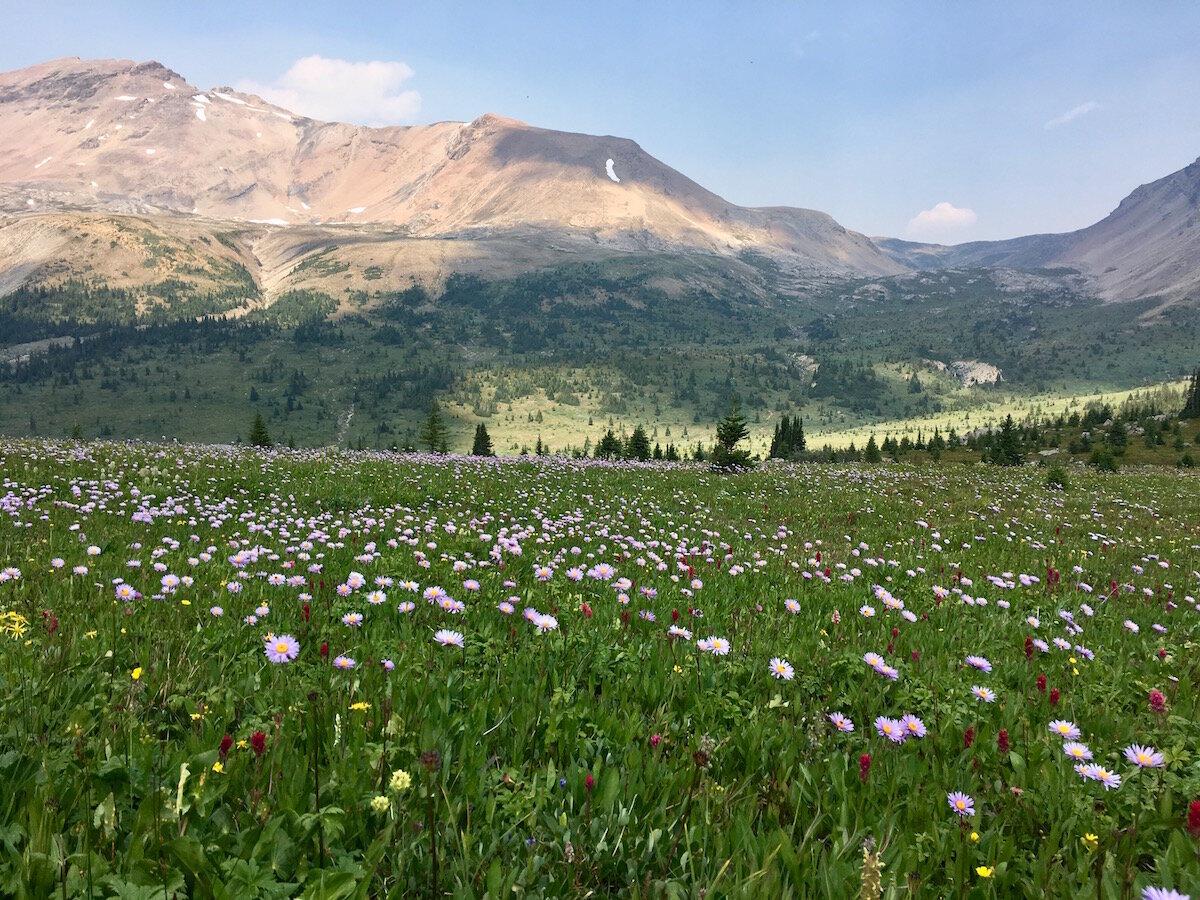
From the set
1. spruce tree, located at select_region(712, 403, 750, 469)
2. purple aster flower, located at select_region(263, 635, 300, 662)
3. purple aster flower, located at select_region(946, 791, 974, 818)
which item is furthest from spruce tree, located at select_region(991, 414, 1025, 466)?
purple aster flower, located at select_region(263, 635, 300, 662)

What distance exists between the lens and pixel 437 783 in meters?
2.63

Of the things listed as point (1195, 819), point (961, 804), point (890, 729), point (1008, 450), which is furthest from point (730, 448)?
point (1008, 450)

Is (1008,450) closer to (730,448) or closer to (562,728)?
(730,448)

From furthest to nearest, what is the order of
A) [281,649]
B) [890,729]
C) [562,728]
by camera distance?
1. [281,649]
2. [562,728]
3. [890,729]

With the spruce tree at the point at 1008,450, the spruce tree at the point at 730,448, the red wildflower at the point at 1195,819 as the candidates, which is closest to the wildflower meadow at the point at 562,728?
→ the red wildflower at the point at 1195,819

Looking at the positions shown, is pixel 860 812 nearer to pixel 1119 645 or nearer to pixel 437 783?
pixel 437 783

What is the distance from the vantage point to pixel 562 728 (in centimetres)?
328

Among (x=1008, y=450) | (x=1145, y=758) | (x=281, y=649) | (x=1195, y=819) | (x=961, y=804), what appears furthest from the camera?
(x=1008, y=450)

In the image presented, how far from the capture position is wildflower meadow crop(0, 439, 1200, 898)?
2.12 metres

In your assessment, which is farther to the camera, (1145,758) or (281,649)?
(281,649)

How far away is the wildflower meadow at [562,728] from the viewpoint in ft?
6.96

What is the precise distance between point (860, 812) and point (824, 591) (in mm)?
4548

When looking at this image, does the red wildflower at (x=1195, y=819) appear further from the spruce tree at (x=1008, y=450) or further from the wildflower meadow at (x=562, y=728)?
the spruce tree at (x=1008, y=450)


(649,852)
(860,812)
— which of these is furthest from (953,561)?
(649,852)
